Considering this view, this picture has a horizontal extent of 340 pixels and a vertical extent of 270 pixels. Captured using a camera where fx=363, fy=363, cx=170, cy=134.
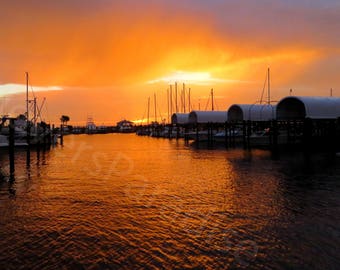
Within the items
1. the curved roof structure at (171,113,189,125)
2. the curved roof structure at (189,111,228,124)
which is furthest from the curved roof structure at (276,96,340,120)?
the curved roof structure at (171,113,189,125)

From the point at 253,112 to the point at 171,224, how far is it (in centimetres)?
5359

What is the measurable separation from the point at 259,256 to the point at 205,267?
1.46 meters

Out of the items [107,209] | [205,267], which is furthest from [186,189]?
[205,267]

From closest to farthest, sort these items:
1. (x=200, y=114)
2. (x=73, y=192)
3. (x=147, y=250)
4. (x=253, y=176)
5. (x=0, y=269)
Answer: (x=0, y=269) < (x=147, y=250) < (x=73, y=192) < (x=253, y=176) < (x=200, y=114)

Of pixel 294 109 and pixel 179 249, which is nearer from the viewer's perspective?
pixel 179 249

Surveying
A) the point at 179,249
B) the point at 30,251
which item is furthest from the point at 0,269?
the point at 179,249

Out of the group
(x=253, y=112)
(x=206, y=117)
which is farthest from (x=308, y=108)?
(x=206, y=117)

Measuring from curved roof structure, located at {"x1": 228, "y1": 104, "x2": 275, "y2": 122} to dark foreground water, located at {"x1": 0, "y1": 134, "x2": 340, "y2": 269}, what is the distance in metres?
42.7

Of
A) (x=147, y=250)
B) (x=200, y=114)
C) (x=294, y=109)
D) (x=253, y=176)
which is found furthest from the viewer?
Answer: (x=200, y=114)

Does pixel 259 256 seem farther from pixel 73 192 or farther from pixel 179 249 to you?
pixel 73 192

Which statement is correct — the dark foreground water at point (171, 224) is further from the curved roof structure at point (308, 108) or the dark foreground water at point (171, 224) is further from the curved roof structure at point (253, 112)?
the curved roof structure at point (253, 112)

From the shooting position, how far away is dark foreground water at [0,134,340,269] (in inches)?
340

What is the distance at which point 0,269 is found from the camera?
320 inches

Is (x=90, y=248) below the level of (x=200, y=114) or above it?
below
